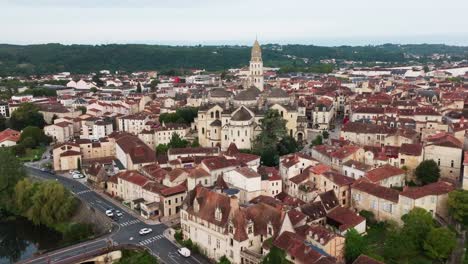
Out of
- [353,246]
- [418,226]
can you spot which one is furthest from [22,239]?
[418,226]

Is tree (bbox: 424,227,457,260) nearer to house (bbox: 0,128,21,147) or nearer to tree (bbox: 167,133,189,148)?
tree (bbox: 167,133,189,148)

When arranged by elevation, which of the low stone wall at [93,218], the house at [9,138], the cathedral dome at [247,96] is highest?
the cathedral dome at [247,96]

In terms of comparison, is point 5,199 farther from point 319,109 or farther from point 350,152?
point 319,109

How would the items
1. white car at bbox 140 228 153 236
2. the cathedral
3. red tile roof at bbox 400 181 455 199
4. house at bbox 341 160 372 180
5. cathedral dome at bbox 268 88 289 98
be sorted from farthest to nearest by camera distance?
1. cathedral dome at bbox 268 88 289 98
2. the cathedral
3. house at bbox 341 160 372 180
4. white car at bbox 140 228 153 236
5. red tile roof at bbox 400 181 455 199

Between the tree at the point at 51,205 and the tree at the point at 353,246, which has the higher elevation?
the tree at the point at 353,246

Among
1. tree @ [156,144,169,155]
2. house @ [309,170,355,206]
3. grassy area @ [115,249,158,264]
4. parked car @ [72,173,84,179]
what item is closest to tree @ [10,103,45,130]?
parked car @ [72,173,84,179]

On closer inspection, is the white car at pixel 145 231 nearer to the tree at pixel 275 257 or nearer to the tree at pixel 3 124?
the tree at pixel 275 257

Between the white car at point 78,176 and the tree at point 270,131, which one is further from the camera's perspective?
the white car at point 78,176

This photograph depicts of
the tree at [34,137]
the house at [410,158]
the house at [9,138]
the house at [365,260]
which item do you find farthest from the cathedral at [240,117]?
the house at [365,260]
